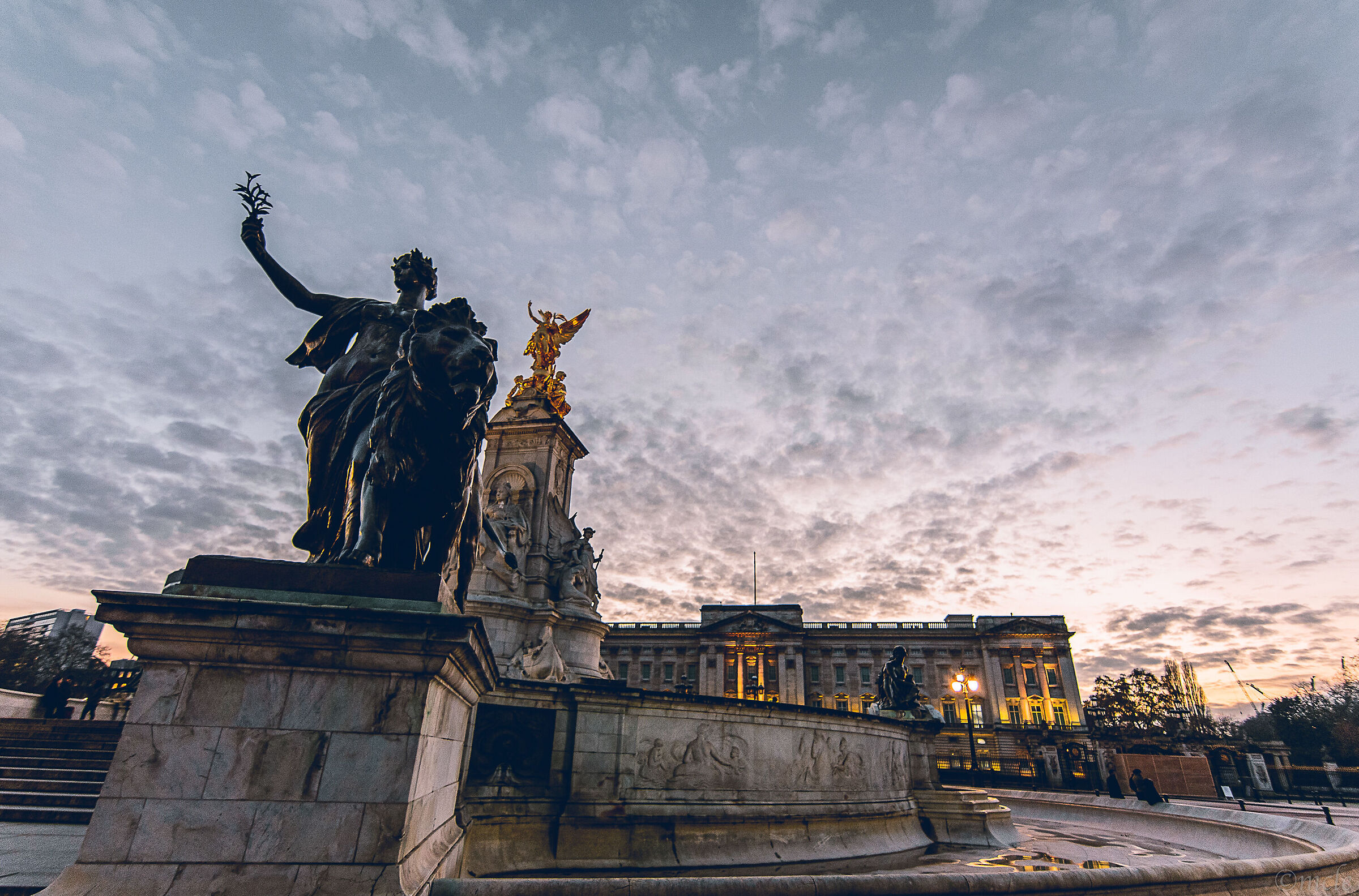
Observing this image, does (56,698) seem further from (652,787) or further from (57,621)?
(57,621)

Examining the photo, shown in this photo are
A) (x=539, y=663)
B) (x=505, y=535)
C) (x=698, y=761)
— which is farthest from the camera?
(x=505, y=535)

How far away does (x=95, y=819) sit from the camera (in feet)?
9.86

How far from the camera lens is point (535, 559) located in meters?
20.0

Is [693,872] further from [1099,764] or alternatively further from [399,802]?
[1099,764]

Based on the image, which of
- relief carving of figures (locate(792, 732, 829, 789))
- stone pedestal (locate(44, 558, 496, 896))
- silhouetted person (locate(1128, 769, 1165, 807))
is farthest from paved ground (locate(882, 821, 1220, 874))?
stone pedestal (locate(44, 558, 496, 896))

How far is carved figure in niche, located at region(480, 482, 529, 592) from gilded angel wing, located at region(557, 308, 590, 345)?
20.8 ft

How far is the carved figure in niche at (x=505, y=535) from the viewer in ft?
61.7

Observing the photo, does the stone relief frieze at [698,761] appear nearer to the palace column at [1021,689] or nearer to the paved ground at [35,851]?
the paved ground at [35,851]

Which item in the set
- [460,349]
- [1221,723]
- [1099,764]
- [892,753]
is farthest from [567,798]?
[1221,723]

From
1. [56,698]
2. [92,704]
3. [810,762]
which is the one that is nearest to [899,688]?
[810,762]

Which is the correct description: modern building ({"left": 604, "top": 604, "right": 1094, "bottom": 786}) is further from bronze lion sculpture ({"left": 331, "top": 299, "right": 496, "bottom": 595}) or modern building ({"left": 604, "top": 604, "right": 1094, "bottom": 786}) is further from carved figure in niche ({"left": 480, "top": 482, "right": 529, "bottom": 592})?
bronze lion sculpture ({"left": 331, "top": 299, "right": 496, "bottom": 595})

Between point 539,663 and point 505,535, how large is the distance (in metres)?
4.55

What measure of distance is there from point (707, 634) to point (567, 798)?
73.8 metres

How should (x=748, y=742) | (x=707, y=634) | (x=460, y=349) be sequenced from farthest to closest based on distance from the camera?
1. (x=707, y=634)
2. (x=748, y=742)
3. (x=460, y=349)
